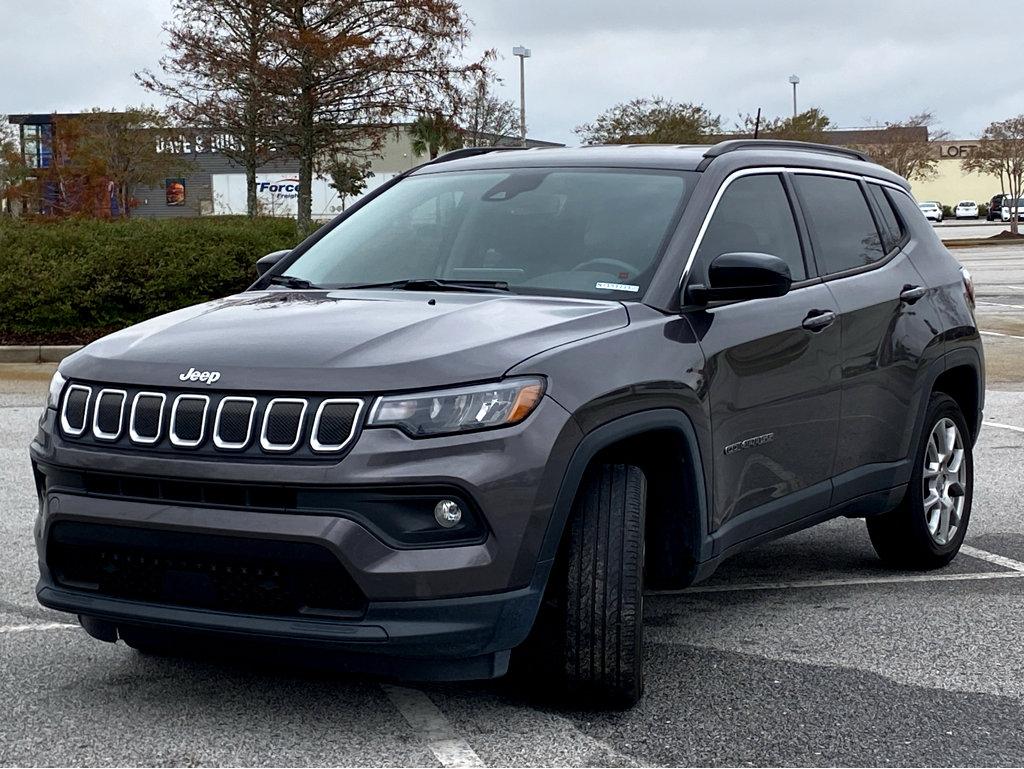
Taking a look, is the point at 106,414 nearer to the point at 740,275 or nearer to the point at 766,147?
the point at 740,275

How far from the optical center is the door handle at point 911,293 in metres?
6.03

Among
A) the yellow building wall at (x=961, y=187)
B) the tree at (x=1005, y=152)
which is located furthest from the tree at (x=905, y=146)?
the yellow building wall at (x=961, y=187)

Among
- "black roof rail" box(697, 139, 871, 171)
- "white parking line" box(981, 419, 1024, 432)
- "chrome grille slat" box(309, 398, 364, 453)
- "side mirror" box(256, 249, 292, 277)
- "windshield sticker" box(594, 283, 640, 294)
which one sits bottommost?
"white parking line" box(981, 419, 1024, 432)

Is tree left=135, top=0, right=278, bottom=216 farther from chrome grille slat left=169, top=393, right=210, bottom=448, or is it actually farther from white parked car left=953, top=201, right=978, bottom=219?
white parked car left=953, top=201, right=978, bottom=219

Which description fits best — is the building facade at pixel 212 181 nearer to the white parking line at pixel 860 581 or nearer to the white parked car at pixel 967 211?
the white parked car at pixel 967 211

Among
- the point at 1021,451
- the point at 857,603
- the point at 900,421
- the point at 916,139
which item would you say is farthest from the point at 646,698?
the point at 916,139

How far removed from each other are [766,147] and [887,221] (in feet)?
2.91

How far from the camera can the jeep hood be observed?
3900 mm

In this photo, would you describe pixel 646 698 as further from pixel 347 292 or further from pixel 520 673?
pixel 347 292

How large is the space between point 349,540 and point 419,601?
0.25 metres

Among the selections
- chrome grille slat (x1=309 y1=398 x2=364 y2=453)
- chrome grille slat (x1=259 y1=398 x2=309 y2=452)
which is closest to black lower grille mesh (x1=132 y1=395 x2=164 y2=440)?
chrome grille slat (x1=259 y1=398 x2=309 y2=452)

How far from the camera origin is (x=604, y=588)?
412 centimetres

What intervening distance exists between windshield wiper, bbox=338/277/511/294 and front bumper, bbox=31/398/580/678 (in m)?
1.00

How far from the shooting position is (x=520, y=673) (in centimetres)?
451
